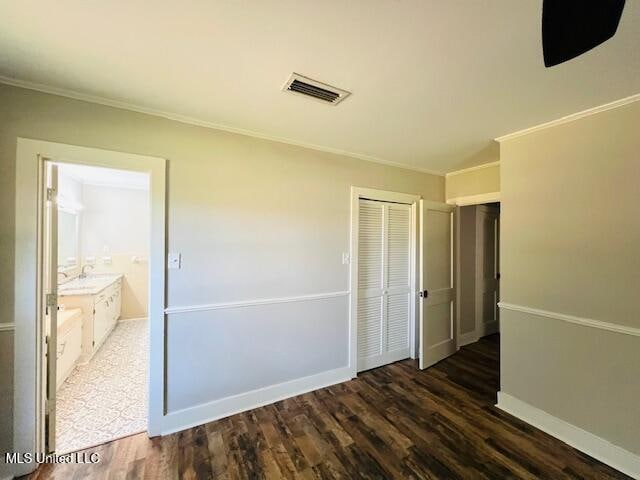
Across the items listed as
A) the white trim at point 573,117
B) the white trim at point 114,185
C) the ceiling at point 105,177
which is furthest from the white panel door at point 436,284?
the white trim at point 114,185

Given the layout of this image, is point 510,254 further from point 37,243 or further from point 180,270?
point 37,243

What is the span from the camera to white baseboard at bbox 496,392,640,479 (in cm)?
166

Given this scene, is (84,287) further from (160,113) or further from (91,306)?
(160,113)

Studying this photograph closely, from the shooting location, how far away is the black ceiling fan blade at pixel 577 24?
2.00 feet

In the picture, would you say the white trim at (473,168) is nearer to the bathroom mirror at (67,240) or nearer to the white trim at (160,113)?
the white trim at (160,113)

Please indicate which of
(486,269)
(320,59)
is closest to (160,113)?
(320,59)

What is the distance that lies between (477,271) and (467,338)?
3.27 ft

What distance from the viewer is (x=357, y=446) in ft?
6.10

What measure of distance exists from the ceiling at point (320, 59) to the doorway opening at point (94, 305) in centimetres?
69

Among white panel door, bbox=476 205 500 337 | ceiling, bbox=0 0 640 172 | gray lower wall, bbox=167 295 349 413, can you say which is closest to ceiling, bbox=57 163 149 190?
ceiling, bbox=0 0 640 172

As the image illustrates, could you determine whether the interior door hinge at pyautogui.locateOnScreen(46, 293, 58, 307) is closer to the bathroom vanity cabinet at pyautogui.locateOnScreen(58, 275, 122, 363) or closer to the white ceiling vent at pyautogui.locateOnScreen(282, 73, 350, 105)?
the bathroom vanity cabinet at pyautogui.locateOnScreen(58, 275, 122, 363)

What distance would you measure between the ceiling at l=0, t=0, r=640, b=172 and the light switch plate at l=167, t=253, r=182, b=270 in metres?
1.07

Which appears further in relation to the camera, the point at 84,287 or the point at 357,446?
the point at 84,287

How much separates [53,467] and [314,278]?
7.12ft
